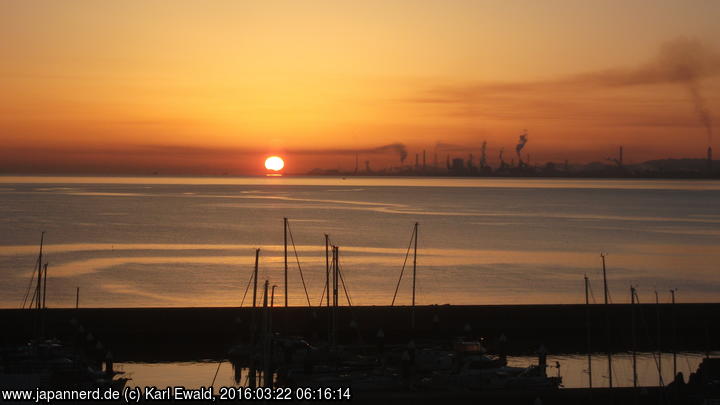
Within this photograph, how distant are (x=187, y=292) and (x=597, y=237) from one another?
55243 mm

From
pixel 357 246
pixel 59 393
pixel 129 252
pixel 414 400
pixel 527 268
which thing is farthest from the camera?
pixel 357 246

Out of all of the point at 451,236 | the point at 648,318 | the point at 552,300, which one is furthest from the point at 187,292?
the point at 451,236

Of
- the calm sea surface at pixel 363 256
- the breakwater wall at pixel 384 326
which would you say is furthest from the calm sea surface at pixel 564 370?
the calm sea surface at pixel 363 256

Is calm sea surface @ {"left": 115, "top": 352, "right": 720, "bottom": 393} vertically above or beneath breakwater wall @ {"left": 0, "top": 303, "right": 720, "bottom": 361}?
beneath

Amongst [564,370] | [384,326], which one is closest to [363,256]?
[384,326]

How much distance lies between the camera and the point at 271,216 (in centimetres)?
12612

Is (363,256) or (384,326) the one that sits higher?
→ (363,256)

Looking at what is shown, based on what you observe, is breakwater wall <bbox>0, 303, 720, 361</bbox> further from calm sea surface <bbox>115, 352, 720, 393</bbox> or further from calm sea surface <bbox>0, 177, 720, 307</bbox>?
calm sea surface <bbox>0, 177, 720, 307</bbox>

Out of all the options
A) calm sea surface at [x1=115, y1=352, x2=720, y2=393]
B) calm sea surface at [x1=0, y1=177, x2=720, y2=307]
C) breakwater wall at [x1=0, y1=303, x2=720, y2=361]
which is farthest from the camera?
calm sea surface at [x1=0, y1=177, x2=720, y2=307]

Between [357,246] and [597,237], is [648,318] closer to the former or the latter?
[357,246]

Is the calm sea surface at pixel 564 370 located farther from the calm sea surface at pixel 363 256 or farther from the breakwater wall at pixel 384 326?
the calm sea surface at pixel 363 256

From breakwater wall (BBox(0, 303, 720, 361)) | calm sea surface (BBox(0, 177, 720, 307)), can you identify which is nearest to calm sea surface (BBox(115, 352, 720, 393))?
breakwater wall (BBox(0, 303, 720, 361))

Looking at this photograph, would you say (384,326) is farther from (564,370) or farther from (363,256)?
(363,256)

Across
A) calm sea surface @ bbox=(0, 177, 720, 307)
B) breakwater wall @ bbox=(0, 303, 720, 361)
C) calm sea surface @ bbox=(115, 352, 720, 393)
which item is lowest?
calm sea surface @ bbox=(115, 352, 720, 393)
